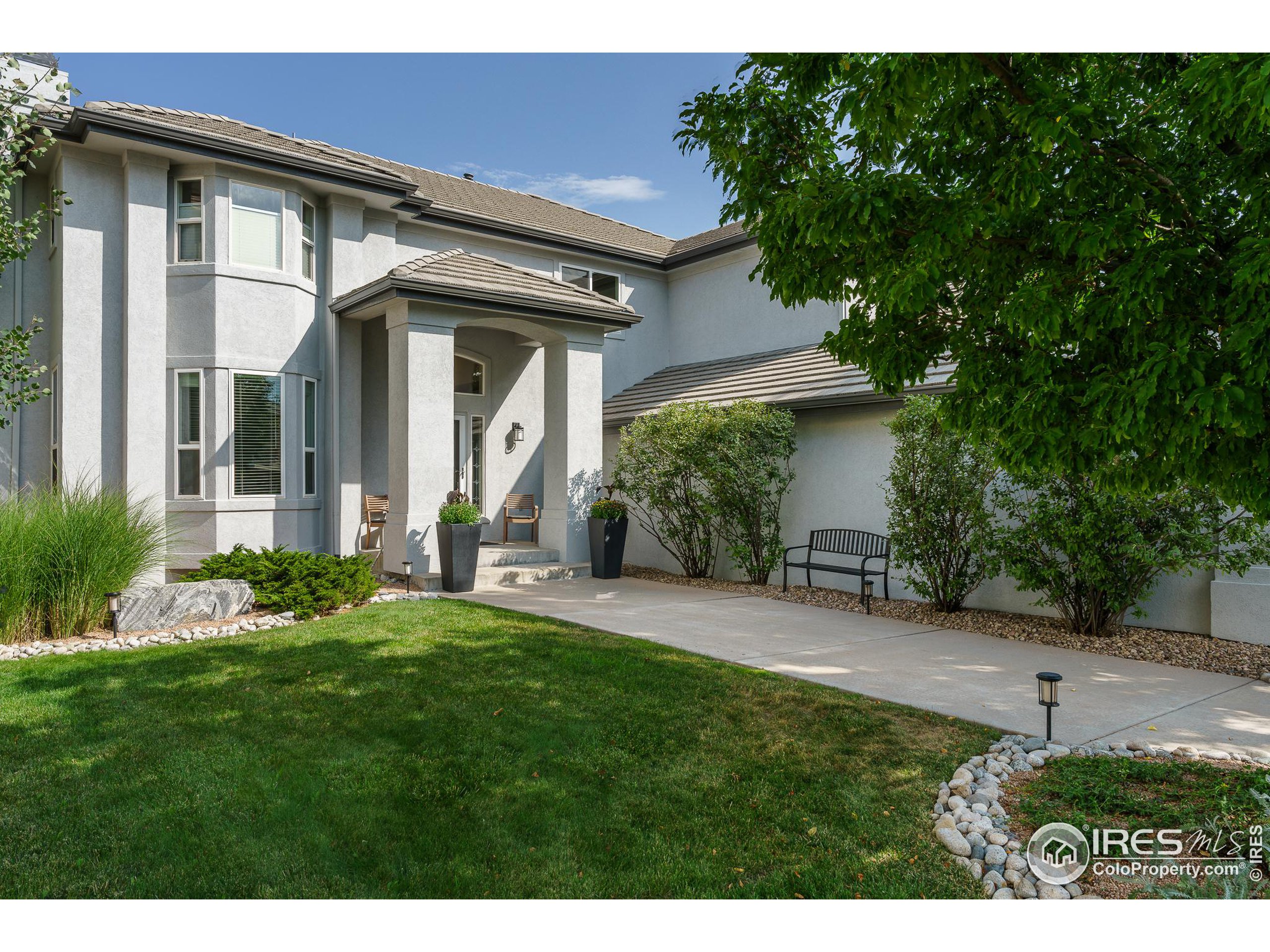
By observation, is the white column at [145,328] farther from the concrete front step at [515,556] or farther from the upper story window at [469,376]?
the upper story window at [469,376]

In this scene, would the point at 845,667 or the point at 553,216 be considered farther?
the point at 553,216

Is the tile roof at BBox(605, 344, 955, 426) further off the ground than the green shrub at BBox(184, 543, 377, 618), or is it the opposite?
the tile roof at BBox(605, 344, 955, 426)

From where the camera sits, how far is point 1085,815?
3.74m

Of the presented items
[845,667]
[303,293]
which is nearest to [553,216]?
[303,293]

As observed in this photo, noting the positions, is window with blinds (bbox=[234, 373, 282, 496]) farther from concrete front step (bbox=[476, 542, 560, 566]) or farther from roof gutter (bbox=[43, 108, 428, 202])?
concrete front step (bbox=[476, 542, 560, 566])

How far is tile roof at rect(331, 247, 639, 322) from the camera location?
11445mm

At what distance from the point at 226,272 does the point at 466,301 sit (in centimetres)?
353

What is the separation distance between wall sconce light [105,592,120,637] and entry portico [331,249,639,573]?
156 inches

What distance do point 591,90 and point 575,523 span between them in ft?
24.1

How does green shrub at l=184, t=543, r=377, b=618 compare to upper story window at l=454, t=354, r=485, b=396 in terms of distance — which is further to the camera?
upper story window at l=454, t=354, r=485, b=396

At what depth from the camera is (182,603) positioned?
27.8ft

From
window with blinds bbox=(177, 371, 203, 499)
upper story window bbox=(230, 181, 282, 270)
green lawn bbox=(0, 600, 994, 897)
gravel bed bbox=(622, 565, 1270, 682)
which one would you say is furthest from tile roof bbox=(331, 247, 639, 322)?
green lawn bbox=(0, 600, 994, 897)
